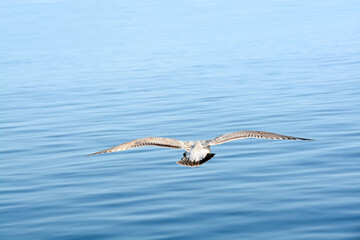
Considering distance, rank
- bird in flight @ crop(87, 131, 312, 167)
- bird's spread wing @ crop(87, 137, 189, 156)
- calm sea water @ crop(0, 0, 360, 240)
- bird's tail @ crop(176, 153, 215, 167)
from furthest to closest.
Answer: bird's spread wing @ crop(87, 137, 189, 156), calm sea water @ crop(0, 0, 360, 240), bird in flight @ crop(87, 131, 312, 167), bird's tail @ crop(176, 153, 215, 167)

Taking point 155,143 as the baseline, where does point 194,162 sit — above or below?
below

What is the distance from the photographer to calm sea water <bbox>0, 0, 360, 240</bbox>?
1591 centimetres

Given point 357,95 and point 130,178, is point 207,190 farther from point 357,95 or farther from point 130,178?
point 357,95

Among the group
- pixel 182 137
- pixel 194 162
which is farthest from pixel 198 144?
pixel 182 137

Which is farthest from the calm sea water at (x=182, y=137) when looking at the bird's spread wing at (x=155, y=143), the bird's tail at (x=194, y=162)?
the bird's spread wing at (x=155, y=143)

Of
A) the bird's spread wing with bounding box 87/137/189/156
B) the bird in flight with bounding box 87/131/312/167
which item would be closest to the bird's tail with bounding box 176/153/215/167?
the bird in flight with bounding box 87/131/312/167

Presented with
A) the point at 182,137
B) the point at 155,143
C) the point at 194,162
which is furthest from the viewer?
the point at 182,137

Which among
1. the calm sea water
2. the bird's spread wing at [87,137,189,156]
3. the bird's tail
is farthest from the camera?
the bird's spread wing at [87,137,189,156]

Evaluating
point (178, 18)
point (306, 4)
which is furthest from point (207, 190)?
point (306, 4)

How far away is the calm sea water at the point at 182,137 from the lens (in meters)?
15.9

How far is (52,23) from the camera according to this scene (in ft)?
289

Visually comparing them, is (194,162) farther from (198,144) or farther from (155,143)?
(155,143)

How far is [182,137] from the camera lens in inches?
933

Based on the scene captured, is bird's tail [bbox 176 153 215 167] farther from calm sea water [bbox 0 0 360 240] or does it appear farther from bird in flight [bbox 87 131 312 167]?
calm sea water [bbox 0 0 360 240]
